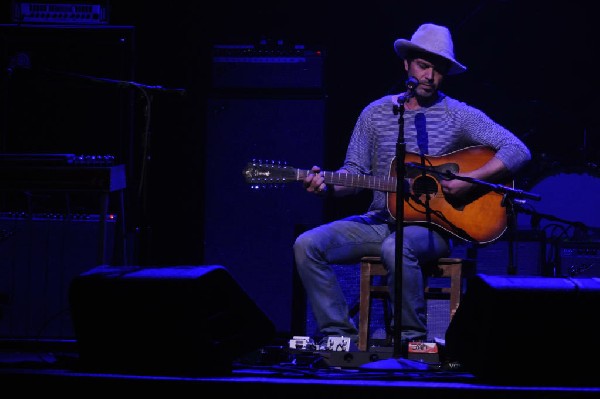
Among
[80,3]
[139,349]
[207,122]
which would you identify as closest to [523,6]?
[207,122]

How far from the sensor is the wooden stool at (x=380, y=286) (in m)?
4.84

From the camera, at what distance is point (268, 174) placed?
4855 mm

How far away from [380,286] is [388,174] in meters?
0.65

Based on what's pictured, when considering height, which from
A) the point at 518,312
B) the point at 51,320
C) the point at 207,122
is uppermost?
the point at 207,122

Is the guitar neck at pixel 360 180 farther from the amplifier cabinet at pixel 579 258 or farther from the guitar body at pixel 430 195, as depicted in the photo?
the amplifier cabinet at pixel 579 258

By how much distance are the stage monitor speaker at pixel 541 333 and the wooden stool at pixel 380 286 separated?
6.01ft

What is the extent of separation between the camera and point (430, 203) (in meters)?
4.89

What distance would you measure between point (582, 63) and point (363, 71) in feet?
5.89

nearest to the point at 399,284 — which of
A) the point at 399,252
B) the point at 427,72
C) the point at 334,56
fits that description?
the point at 399,252

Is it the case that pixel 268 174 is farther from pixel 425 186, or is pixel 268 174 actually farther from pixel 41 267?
pixel 41 267

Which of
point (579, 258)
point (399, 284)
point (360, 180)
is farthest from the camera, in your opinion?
point (579, 258)

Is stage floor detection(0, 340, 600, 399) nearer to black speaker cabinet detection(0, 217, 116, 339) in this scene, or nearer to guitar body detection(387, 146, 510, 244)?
guitar body detection(387, 146, 510, 244)

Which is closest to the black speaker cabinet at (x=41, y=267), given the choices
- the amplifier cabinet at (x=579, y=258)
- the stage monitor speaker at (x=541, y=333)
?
the amplifier cabinet at (x=579, y=258)

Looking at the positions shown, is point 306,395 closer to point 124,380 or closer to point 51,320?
point 124,380
